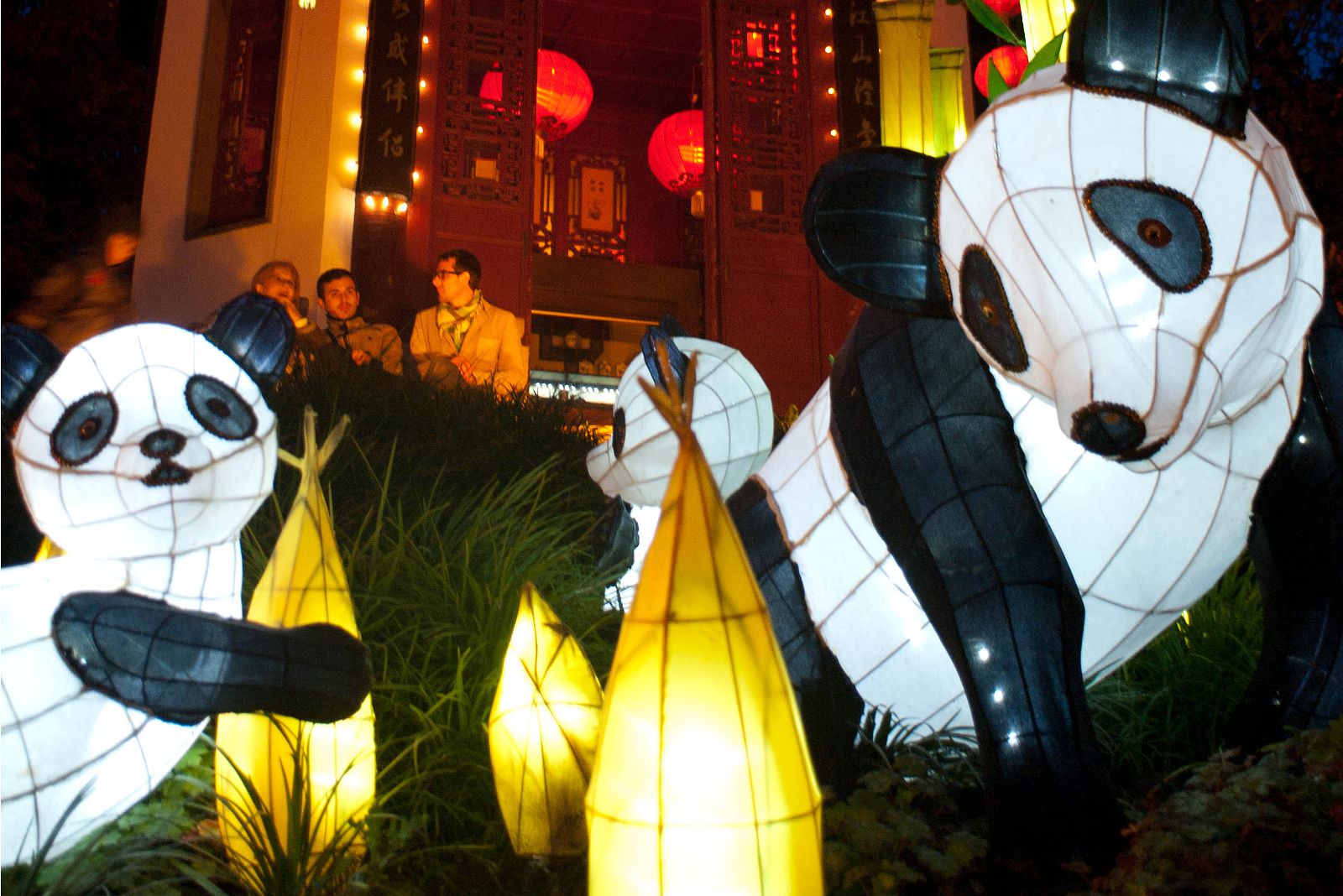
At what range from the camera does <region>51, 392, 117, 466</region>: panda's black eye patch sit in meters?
1.71

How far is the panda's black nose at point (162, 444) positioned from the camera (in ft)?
5.66

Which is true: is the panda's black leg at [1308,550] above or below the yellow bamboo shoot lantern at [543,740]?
above

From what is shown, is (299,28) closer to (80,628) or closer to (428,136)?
(428,136)

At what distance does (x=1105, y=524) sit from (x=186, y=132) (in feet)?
27.4

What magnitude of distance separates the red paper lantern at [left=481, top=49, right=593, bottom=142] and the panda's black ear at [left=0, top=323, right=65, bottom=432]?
8.99 metres

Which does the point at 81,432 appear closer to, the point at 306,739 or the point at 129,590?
the point at 129,590

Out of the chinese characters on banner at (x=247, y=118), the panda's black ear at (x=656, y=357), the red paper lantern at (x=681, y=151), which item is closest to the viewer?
the panda's black ear at (x=656, y=357)

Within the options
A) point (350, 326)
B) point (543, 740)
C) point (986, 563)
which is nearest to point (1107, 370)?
point (986, 563)

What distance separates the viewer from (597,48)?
Answer: 12.3m

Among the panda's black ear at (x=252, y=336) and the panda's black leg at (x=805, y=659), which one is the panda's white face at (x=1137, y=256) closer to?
the panda's black leg at (x=805, y=659)

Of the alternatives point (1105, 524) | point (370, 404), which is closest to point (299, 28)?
point (370, 404)

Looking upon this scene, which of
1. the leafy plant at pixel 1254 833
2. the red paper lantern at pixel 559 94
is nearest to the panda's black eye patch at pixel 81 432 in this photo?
the leafy plant at pixel 1254 833

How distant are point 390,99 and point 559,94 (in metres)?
2.71

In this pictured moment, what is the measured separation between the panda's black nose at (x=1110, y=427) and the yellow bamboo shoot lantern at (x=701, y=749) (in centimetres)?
40
